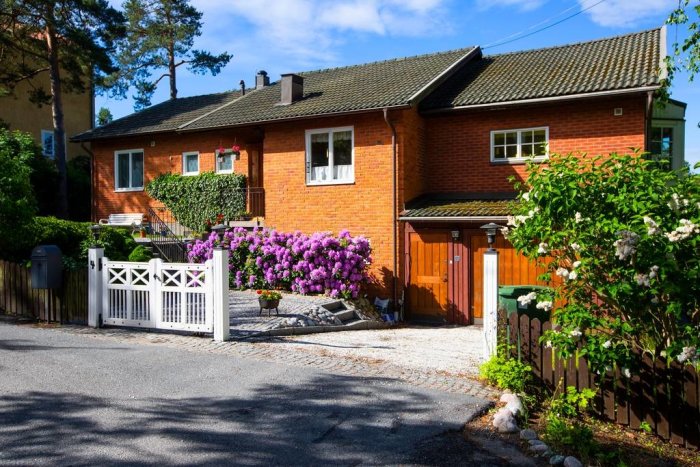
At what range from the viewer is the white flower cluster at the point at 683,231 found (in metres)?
5.37

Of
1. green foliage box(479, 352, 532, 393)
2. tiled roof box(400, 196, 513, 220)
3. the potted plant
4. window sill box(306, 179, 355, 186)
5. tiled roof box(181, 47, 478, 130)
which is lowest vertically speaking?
green foliage box(479, 352, 532, 393)

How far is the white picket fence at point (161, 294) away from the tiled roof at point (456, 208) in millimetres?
6604

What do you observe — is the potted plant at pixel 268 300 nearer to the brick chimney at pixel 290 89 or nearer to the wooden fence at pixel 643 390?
the wooden fence at pixel 643 390

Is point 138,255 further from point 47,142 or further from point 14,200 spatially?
point 47,142

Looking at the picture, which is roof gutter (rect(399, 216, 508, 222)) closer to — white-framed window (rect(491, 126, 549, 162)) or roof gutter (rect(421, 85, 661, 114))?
white-framed window (rect(491, 126, 549, 162))

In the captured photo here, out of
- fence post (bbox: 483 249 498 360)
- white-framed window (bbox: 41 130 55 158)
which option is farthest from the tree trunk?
fence post (bbox: 483 249 498 360)

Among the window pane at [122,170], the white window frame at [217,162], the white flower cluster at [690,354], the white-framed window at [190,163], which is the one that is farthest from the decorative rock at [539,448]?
the window pane at [122,170]

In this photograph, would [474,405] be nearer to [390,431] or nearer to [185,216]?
[390,431]

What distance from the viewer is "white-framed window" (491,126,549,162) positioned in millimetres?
14891

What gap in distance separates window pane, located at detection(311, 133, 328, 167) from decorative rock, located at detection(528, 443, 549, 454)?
1194 cm

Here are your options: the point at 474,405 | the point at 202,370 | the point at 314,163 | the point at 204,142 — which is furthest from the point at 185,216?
the point at 474,405

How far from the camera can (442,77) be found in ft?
55.9

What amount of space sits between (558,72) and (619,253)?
1169cm

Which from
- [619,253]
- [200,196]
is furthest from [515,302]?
[200,196]
